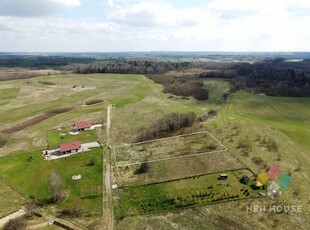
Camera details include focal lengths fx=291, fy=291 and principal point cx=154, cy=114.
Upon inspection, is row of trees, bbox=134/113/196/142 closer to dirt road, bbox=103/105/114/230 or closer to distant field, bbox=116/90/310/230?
distant field, bbox=116/90/310/230

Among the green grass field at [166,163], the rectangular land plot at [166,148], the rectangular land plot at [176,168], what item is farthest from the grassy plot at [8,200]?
the rectangular land plot at [166,148]

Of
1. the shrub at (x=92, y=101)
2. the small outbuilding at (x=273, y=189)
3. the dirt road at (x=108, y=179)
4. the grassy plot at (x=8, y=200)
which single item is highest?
the shrub at (x=92, y=101)

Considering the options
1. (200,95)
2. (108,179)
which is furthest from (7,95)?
(108,179)

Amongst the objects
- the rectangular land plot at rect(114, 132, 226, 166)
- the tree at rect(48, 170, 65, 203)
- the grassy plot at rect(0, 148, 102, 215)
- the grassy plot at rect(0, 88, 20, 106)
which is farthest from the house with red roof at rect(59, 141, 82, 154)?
the grassy plot at rect(0, 88, 20, 106)

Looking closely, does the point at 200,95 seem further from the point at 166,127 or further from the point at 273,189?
the point at 273,189

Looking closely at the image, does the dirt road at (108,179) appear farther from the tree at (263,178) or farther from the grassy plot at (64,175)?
the tree at (263,178)

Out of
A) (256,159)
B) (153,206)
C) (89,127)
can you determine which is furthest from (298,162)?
(89,127)
